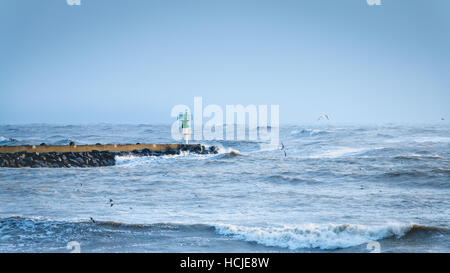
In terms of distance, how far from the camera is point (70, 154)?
1872 centimetres

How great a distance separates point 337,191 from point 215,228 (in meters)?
5.16

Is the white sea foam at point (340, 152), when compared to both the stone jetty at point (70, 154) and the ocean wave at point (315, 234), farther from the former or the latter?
the ocean wave at point (315, 234)

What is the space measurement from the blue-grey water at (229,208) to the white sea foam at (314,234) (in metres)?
0.02

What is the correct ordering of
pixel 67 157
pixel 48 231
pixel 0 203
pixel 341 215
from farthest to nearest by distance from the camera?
1. pixel 67 157
2. pixel 0 203
3. pixel 341 215
4. pixel 48 231

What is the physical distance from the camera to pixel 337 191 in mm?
11477

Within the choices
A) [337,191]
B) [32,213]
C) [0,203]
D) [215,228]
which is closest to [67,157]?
[0,203]

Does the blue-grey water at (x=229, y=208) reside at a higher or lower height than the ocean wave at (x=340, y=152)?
higher

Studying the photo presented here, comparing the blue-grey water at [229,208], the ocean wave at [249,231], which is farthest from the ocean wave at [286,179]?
the ocean wave at [249,231]

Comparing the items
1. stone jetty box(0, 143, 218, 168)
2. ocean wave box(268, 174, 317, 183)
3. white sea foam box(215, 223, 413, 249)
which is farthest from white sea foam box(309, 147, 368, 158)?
white sea foam box(215, 223, 413, 249)

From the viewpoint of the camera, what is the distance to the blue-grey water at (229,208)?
6.71m

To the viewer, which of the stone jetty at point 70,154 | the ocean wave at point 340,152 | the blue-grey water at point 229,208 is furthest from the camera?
the ocean wave at point 340,152

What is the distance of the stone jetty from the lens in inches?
688
